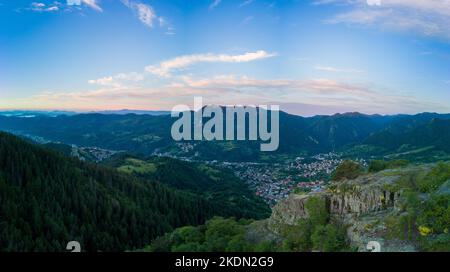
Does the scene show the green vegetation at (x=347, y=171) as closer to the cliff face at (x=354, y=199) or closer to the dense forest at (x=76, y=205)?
the cliff face at (x=354, y=199)

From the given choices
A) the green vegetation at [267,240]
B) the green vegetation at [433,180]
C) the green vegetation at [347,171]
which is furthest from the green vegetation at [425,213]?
the green vegetation at [347,171]

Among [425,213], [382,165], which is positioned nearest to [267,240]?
[425,213]

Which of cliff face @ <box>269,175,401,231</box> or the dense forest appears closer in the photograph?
cliff face @ <box>269,175,401,231</box>

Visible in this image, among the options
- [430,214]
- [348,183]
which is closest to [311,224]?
[348,183]

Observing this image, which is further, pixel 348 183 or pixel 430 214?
pixel 348 183

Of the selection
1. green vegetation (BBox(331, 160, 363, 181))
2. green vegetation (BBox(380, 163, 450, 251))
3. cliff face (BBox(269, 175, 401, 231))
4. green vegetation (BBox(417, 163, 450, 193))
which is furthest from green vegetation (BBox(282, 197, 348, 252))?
green vegetation (BBox(331, 160, 363, 181))

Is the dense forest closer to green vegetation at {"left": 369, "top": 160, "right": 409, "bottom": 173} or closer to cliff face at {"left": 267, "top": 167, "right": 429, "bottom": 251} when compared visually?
cliff face at {"left": 267, "top": 167, "right": 429, "bottom": 251}
